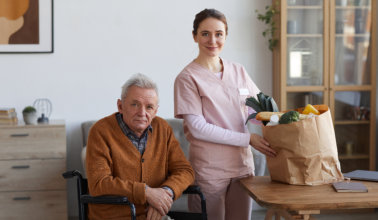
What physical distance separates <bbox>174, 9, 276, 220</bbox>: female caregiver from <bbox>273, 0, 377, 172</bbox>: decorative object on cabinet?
2015 mm

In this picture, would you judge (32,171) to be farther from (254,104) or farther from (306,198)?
(306,198)

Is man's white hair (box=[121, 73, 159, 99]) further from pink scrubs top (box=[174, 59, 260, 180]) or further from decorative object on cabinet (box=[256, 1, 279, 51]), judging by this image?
decorative object on cabinet (box=[256, 1, 279, 51])

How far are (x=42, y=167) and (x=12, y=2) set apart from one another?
1.37m

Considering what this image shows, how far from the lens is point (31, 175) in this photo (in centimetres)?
372

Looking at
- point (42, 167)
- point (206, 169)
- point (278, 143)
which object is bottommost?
point (42, 167)

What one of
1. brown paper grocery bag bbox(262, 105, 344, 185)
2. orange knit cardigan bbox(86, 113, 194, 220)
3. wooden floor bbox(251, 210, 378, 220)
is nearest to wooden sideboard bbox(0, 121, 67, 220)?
wooden floor bbox(251, 210, 378, 220)

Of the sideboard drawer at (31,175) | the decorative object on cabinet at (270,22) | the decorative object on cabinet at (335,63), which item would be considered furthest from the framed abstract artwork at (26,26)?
the decorative object on cabinet at (335,63)

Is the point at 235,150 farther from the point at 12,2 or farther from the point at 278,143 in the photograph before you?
the point at 12,2

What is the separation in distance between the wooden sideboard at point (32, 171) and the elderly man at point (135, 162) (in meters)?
1.71

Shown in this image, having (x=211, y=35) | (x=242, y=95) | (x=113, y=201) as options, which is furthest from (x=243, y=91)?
(x=113, y=201)

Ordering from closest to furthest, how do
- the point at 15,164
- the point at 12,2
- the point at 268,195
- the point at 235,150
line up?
the point at 268,195 < the point at 235,150 < the point at 15,164 < the point at 12,2

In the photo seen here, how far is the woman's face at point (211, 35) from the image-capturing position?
2.12 meters

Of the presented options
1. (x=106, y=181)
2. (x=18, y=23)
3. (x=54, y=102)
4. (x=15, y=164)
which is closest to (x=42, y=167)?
(x=15, y=164)

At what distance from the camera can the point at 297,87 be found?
13.6 ft
